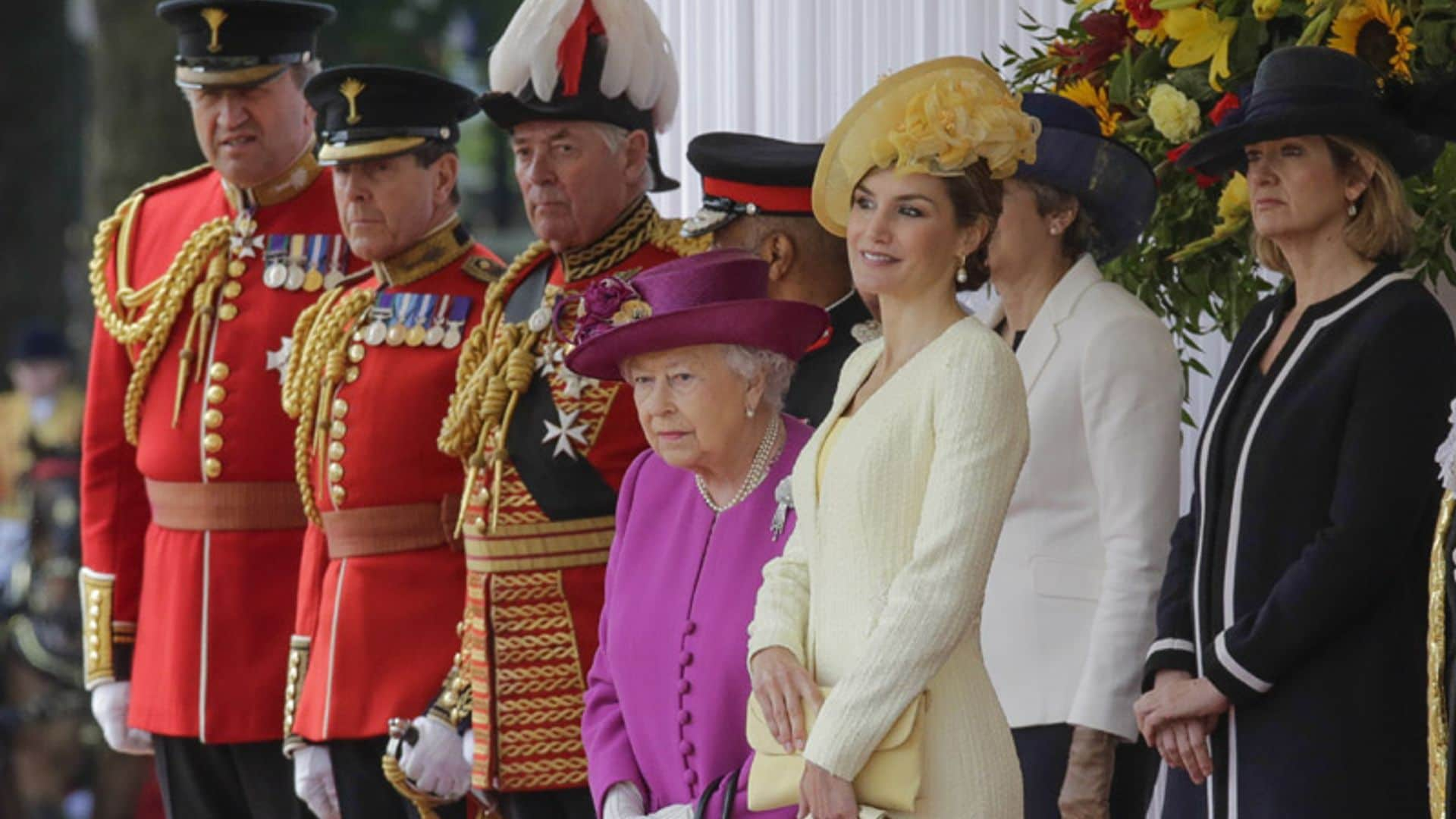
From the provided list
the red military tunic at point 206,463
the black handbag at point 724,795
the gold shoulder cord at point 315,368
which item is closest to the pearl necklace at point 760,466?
the black handbag at point 724,795

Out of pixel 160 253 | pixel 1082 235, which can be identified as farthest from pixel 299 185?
pixel 1082 235

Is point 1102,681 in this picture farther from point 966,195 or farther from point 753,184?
point 753,184

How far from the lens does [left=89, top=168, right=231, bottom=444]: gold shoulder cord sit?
204 inches

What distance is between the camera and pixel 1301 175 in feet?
11.5

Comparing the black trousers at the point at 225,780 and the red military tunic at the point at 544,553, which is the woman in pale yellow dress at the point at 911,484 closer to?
the red military tunic at the point at 544,553

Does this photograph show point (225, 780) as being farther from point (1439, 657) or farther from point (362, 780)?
point (1439, 657)

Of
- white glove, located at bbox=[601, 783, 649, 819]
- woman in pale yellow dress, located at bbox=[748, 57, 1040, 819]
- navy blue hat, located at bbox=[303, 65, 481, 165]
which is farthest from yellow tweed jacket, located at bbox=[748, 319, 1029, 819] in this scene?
navy blue hat, located at bbox=[303, 65, 481, 165]

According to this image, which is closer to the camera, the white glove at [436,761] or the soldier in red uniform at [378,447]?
the white glove at [436,761]

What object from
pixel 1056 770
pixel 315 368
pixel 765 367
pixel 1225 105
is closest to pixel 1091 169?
pixel 1225 105

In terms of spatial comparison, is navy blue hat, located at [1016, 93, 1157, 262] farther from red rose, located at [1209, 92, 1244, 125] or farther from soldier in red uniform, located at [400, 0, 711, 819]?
soldier in red uniform, located at [400, 0, 711, 819]

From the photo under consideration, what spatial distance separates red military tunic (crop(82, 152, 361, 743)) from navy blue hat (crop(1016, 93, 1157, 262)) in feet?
6.16

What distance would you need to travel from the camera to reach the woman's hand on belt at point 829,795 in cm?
290

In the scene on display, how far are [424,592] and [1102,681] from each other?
1574 mm

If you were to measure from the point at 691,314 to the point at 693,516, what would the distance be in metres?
0.27
